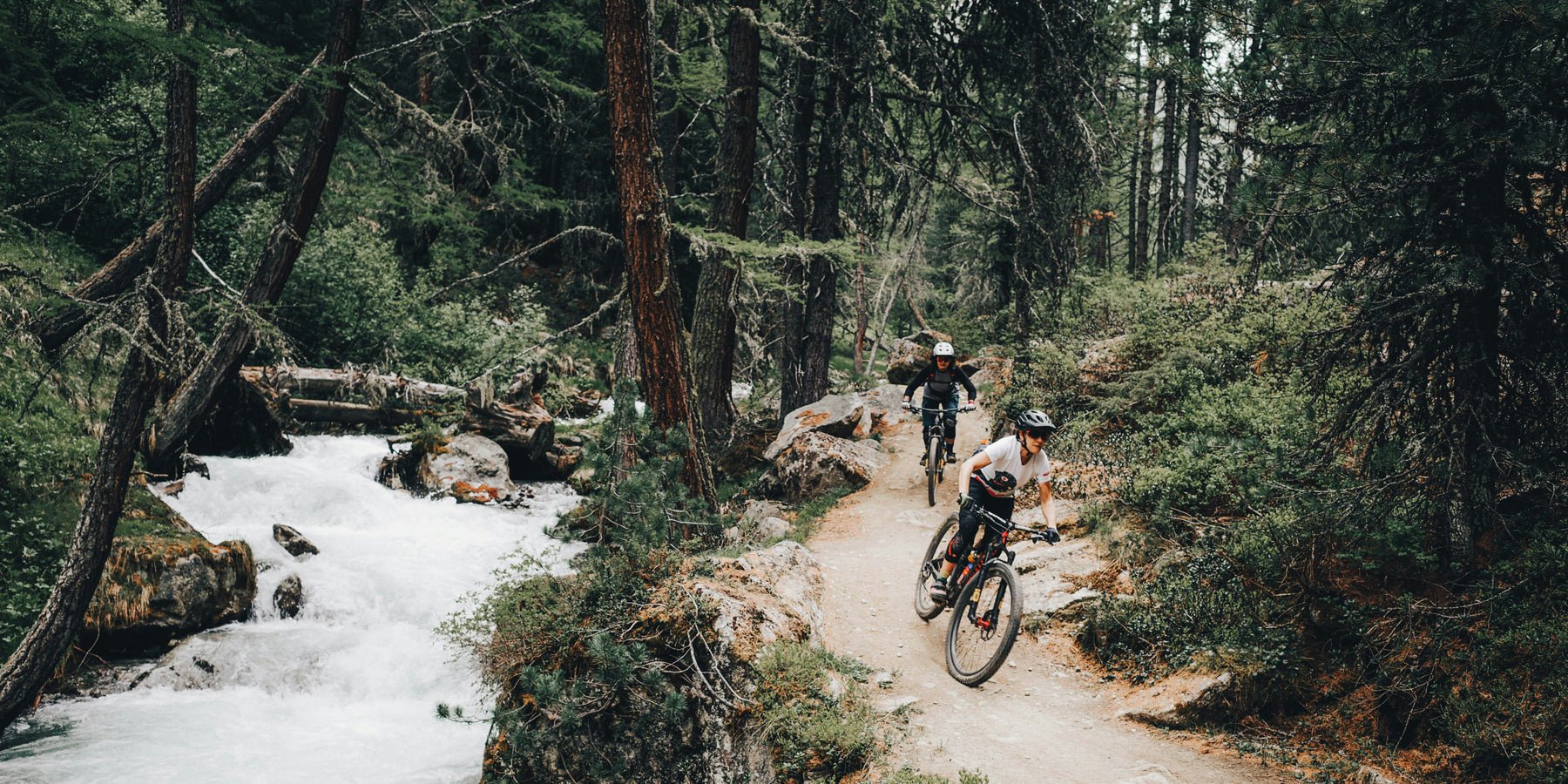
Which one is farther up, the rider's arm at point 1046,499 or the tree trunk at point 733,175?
the tree trunk at point 733,175

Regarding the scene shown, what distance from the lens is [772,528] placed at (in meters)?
10.7

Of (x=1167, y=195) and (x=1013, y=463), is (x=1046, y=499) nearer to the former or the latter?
(x=1013, y=463)

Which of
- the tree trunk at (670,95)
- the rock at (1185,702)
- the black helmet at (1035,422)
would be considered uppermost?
the tree trunk at (670,95)

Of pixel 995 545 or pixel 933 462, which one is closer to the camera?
pixel 995 545

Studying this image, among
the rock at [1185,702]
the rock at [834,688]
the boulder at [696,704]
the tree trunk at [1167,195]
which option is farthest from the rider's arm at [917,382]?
the tree trunk at [1167,195]

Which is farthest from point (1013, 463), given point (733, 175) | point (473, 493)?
point (473, 493)

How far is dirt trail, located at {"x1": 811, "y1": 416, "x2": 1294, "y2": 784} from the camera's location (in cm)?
516

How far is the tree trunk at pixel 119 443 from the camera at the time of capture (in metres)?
7.17

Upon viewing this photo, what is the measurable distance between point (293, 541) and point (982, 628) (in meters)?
9.66

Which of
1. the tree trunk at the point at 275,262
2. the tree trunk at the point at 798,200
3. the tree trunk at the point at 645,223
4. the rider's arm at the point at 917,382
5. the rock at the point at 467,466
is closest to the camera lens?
the tree trunk at the point at 645,223

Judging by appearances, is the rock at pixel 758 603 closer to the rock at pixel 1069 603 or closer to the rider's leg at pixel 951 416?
the rock at pixel 1069 603

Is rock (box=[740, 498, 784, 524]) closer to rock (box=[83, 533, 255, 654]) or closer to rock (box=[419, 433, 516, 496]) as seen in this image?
rock (box=[419, 433, 516, 496])

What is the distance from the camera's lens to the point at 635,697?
567cm

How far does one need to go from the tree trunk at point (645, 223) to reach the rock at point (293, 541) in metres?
6.32
